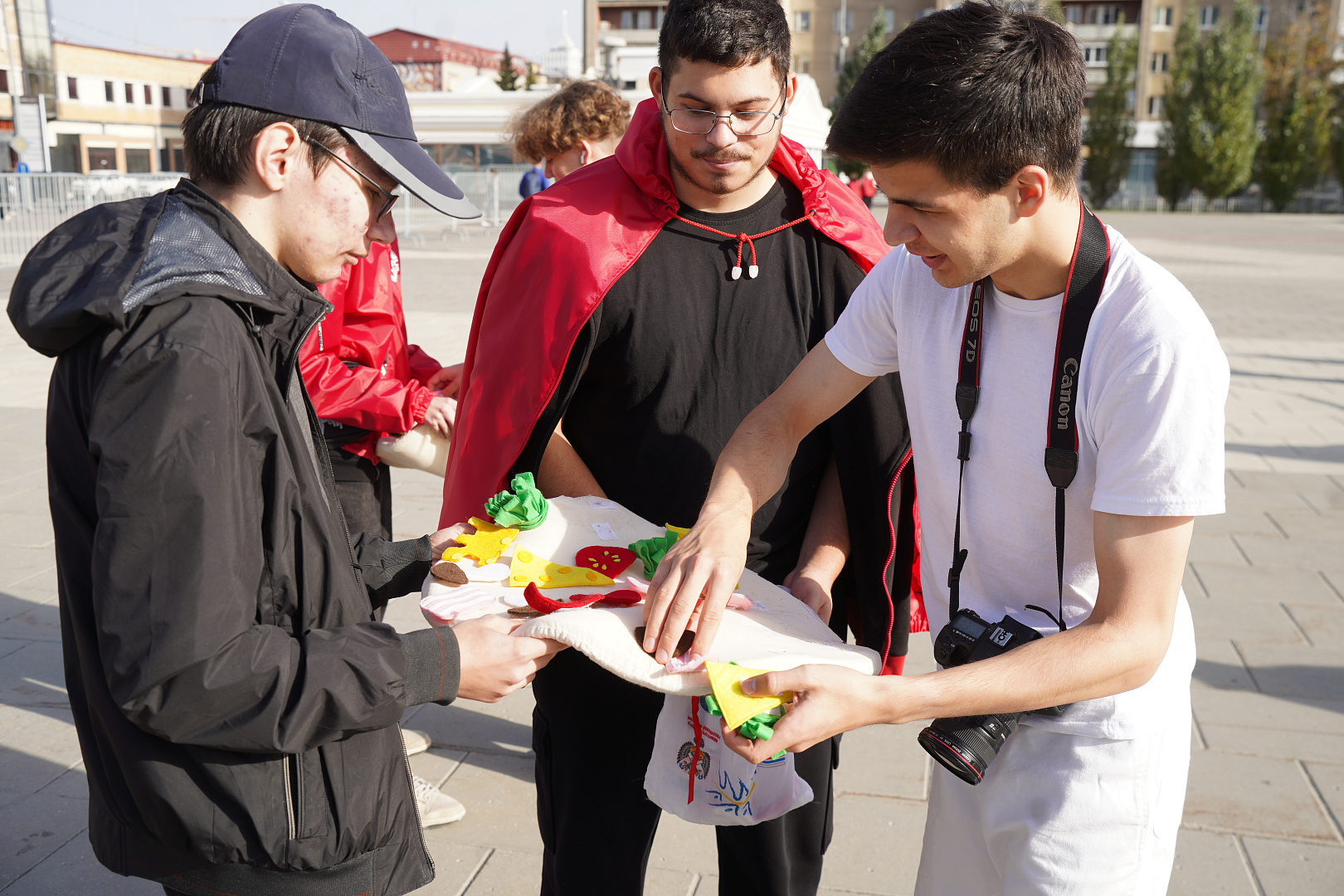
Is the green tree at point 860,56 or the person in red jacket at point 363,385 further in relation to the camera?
the green tree at point 860,56

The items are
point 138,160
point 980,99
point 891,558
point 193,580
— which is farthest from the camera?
point 138,160

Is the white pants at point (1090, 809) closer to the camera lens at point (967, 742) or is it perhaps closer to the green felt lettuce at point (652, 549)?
the camera lens at point (967, 742)

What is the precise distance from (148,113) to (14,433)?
64129 mm

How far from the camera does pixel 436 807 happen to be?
3350mm

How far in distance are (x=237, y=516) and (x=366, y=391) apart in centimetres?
196

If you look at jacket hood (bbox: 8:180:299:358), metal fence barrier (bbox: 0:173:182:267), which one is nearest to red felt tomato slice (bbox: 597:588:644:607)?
jacket hood (bbox: 8:180:299:358)

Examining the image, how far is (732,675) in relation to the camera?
5.26ft

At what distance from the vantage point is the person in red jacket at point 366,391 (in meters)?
3.29

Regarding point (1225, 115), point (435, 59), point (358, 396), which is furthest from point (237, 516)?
point (435, 59)

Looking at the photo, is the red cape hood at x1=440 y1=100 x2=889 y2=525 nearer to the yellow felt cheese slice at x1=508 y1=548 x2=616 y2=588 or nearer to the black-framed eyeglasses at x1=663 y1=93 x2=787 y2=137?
the black-framed eyeglasses at x1=663 y1=93 x2=787 y2=137

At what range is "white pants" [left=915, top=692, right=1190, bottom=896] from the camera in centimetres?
169

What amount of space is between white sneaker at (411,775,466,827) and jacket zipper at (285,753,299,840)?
178 cm

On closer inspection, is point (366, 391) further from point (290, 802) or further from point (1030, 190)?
point (1030, 190)

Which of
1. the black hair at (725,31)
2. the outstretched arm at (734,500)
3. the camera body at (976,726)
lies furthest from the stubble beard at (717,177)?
the camera body at (976,726)
